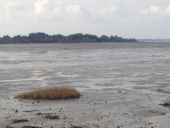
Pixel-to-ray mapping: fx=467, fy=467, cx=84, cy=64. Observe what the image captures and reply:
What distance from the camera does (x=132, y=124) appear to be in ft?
95.7

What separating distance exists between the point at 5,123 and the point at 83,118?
5288 millimetres

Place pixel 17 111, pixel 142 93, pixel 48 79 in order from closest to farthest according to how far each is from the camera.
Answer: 1. pixel 17 111
2. pixel 142 93
3. pixel 48 79

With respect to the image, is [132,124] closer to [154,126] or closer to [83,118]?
[154,126]

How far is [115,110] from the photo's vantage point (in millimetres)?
34812

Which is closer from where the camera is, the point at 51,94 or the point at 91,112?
→ the point at 91,112

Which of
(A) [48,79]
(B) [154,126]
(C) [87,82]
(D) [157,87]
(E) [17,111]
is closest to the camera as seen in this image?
(B) [154,126]

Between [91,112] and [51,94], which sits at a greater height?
[51,94]

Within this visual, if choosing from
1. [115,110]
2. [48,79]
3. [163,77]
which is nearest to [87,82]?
[48,79]

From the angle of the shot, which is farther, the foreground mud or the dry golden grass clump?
the dry golden grass clump

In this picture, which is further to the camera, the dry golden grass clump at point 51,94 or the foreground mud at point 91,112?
the dry golden grass clump at point 51,94

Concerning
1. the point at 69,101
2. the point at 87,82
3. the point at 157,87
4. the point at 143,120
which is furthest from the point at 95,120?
the point at 87,82

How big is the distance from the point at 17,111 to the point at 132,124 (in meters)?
9.50

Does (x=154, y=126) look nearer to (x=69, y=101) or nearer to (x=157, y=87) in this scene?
(x=69, y=101)

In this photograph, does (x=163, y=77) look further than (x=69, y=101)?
Yes
